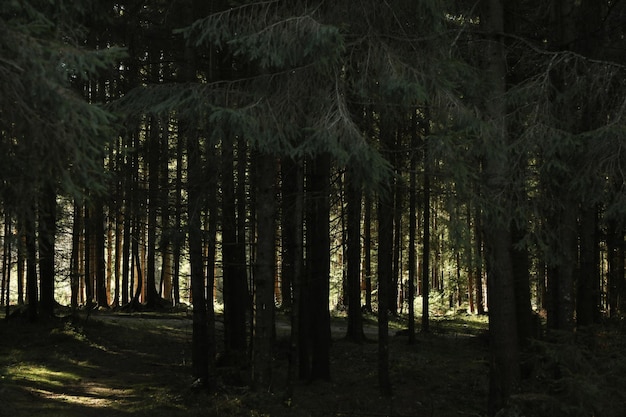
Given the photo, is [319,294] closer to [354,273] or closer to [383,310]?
[383,310]

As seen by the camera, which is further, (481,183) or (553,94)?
(553,94)

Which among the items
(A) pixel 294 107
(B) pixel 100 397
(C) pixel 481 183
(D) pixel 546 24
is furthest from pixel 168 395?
(D) pixel 546 24

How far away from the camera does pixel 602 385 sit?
608cm

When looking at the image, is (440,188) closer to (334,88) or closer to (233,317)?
(334,88)

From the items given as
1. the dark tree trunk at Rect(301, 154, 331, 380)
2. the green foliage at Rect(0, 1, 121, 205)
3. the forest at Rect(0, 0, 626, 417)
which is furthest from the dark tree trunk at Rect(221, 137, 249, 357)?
the green foliage at Rect(0, 1, 121, 205)

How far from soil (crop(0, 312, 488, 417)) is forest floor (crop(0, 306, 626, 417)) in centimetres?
3

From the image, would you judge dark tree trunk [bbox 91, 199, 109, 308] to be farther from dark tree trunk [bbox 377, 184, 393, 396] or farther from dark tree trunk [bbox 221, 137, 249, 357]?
dark tree trunk [bbox 377, 184, 393, 396]

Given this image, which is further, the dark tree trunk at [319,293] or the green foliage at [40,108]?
the dark tree trunk at [319,293]

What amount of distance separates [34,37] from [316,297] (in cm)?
843

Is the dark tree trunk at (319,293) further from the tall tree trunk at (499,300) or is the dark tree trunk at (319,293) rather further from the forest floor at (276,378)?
the tall tree trunk at (499,300)

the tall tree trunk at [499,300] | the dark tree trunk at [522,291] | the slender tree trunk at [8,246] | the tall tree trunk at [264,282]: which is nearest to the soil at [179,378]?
the tall tree trunk at [264,282]

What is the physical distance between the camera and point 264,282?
887cm

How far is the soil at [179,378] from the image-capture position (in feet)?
30.8

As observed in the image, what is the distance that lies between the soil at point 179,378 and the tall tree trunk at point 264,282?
442 mm
